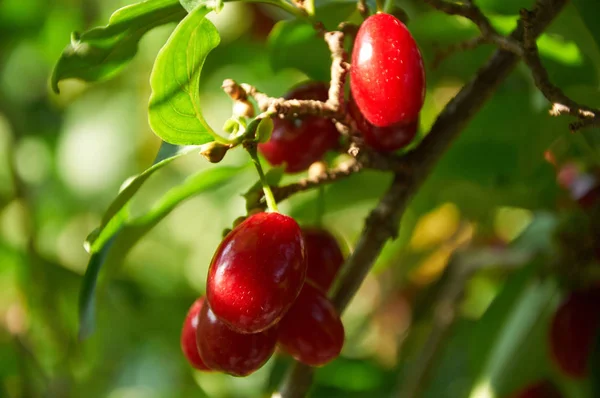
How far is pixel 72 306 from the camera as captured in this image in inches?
52.4

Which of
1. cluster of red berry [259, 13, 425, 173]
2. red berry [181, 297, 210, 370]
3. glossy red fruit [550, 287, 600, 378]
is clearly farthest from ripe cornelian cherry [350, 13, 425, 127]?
glossy red fruit [550, 287, 600, 378]

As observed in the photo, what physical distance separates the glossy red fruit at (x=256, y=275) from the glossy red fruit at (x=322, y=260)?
0.18 metres

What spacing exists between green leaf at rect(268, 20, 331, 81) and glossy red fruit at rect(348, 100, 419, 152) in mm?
168

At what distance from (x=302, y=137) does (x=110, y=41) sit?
171 millimetres

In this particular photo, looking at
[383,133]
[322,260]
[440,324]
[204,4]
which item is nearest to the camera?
[204,4]

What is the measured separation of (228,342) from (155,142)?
110cm

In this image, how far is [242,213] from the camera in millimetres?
1207

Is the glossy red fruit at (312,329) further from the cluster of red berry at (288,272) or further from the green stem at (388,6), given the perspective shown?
the green stem at (388,6)

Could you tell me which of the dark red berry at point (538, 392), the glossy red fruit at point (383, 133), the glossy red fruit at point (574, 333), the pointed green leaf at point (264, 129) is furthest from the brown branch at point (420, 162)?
the dark red berry at point (538, 392)

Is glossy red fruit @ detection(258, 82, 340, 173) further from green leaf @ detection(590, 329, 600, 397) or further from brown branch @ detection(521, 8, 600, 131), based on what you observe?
green leaf @ detection(590, 329, 600, 397)

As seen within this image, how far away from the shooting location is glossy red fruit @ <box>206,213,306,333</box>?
0.47m

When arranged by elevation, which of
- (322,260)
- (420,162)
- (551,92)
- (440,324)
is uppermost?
(551,92)

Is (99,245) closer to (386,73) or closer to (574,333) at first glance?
(386,73)

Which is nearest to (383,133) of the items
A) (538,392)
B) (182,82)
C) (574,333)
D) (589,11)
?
(182,82)
